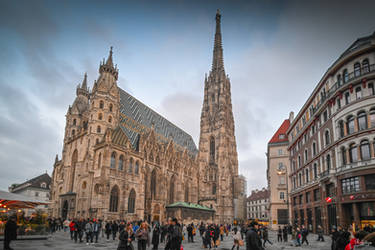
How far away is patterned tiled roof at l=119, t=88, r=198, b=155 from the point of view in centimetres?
5392

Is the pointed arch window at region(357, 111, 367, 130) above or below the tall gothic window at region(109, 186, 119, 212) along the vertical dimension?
above

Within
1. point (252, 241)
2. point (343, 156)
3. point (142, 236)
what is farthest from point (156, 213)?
point (252, 241)

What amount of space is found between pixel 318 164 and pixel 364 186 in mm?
8387

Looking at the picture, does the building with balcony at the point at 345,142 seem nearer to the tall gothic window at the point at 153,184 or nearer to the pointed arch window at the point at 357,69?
the pointed arch window at the point at 357,69

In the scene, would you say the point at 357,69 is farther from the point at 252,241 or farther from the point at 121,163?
the point at 121,163

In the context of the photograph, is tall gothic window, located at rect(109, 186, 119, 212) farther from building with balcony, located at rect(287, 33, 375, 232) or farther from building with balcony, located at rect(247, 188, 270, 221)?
building with balcony, located at rect(247, 188, 270, 221)

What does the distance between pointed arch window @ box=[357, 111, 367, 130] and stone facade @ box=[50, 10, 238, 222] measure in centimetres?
3391

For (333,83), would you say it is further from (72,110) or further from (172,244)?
(72,110)

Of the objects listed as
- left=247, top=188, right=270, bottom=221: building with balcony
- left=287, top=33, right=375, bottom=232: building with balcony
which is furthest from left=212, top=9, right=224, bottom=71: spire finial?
left=287, top=33, right=375, bottom=232: building with balcony

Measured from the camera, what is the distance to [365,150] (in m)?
24.0

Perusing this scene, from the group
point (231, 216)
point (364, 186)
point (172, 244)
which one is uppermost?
point (364, 186)

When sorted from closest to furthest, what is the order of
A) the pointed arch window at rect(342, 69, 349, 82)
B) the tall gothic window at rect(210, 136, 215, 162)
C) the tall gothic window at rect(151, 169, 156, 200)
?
1. the pointed arch window at rect(342, 69, 349, 82)
2. the tall gothic window at rect(151, 169, 156, 200)
3. the tall gothic window at rect(210, 136, 215, 162)

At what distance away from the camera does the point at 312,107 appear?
114 feet

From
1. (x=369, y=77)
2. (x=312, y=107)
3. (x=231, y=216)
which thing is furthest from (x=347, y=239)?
(x=231, y=216)
